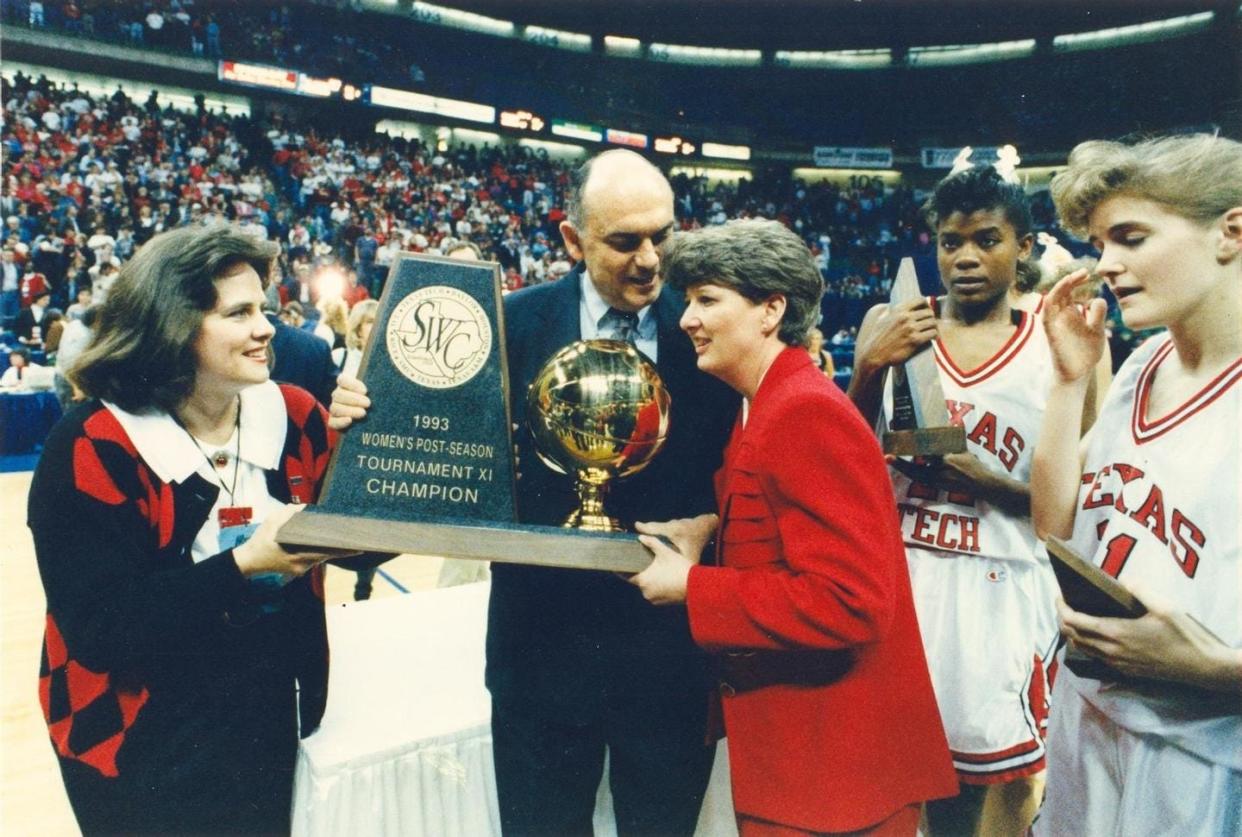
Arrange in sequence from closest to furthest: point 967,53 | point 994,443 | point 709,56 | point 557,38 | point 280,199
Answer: point 994,443, point 280,199, point 967,53, point 557,38, point 709,56

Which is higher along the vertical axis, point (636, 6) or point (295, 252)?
point (636, 6)

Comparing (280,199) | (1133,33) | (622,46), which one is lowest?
(280,199)

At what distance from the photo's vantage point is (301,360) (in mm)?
3010

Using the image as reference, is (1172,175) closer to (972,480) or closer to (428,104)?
(972,480)

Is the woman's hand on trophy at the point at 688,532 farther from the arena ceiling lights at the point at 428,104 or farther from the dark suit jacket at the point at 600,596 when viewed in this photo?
the arena ceiling lights at the point at 428,104

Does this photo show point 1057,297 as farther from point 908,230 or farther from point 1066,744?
point 908,230

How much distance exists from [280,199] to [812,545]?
13.9 metres

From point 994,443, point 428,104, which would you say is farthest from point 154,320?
point 428,104

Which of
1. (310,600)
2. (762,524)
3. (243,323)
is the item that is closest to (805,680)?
(762,524)

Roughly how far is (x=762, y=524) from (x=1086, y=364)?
2.20ft

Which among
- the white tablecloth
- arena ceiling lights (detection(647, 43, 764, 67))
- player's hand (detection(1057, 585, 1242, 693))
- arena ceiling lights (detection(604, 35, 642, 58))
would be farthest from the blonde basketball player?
arena ceiling lights (detection(647, 43, 764, 67))

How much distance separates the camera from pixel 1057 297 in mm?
1362

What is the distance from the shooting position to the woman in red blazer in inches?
43.7

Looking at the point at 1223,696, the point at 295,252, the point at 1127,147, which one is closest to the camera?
the point at 1223,696
